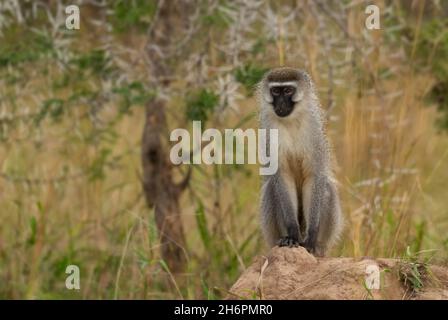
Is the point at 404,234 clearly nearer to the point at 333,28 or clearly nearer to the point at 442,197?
the point at 333,28

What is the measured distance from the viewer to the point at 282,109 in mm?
6312

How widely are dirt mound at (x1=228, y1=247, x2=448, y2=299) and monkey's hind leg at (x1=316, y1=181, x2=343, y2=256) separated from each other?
4.08 ft

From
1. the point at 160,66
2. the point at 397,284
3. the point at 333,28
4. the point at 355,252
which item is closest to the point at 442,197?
the point at 333,28

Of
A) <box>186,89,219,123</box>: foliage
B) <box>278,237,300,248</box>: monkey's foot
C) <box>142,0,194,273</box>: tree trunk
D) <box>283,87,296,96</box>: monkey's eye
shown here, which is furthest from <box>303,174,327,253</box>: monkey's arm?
<box>142,0,194,273</box>: tree trunk

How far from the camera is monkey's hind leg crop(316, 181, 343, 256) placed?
21.7 ft

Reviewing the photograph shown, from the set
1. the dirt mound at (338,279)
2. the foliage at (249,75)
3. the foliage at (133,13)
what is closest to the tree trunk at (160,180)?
the foliage at (133,13)

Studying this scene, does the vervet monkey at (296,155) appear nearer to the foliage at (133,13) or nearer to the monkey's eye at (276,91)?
the monkey's eye at (276,91)

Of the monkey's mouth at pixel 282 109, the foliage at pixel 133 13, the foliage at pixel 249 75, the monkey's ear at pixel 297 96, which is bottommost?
the monkey's mouth at pixel 282 109

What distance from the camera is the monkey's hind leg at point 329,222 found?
6629 mm

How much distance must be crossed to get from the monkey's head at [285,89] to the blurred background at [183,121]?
3.19 ft

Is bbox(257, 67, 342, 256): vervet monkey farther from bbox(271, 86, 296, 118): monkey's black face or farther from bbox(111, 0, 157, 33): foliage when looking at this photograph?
bbox(111, 0, 157, 33): foliage

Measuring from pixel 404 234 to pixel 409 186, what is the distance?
807mm

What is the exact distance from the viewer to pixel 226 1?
855 centimetres

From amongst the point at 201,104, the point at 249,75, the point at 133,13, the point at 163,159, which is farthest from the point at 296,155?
the point at 163,159
